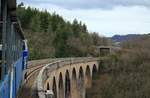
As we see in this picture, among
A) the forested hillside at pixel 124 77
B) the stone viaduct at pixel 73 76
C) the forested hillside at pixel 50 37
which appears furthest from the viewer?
the forested hillside at pixel 50 37

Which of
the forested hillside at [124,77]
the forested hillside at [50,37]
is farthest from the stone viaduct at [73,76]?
the forested hillside at [50,37]

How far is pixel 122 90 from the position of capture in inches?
2493

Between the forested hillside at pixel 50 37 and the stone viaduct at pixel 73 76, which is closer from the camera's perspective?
the stone viaduct at pixel 73 76

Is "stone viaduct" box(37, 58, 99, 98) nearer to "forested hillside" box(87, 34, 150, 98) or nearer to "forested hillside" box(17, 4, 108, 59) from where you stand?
"forested hillside" box(87, 34, 150, 98)

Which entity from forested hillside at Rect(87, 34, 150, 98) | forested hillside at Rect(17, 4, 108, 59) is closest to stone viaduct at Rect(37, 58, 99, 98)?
forested hillside at Rect(87, 34, 150, 98)

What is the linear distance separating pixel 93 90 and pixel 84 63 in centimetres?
1008

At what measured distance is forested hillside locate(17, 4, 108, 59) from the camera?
227 ft

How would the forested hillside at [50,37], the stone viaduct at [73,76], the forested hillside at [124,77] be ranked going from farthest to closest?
the forested hillside at [50,37]
the forested hillside at [124,77]
the stone viaduct at [73,76]

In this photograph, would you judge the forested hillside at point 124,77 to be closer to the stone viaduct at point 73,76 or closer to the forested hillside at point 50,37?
the stone viaduct at point 73,76

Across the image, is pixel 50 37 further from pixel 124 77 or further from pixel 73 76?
pixel 73 76

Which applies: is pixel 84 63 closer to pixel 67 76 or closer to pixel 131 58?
pixel 67 76

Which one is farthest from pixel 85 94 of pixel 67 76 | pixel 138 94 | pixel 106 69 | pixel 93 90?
pixel 67 76

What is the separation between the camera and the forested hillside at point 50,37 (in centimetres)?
6909

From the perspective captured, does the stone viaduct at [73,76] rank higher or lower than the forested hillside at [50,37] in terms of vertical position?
lower
